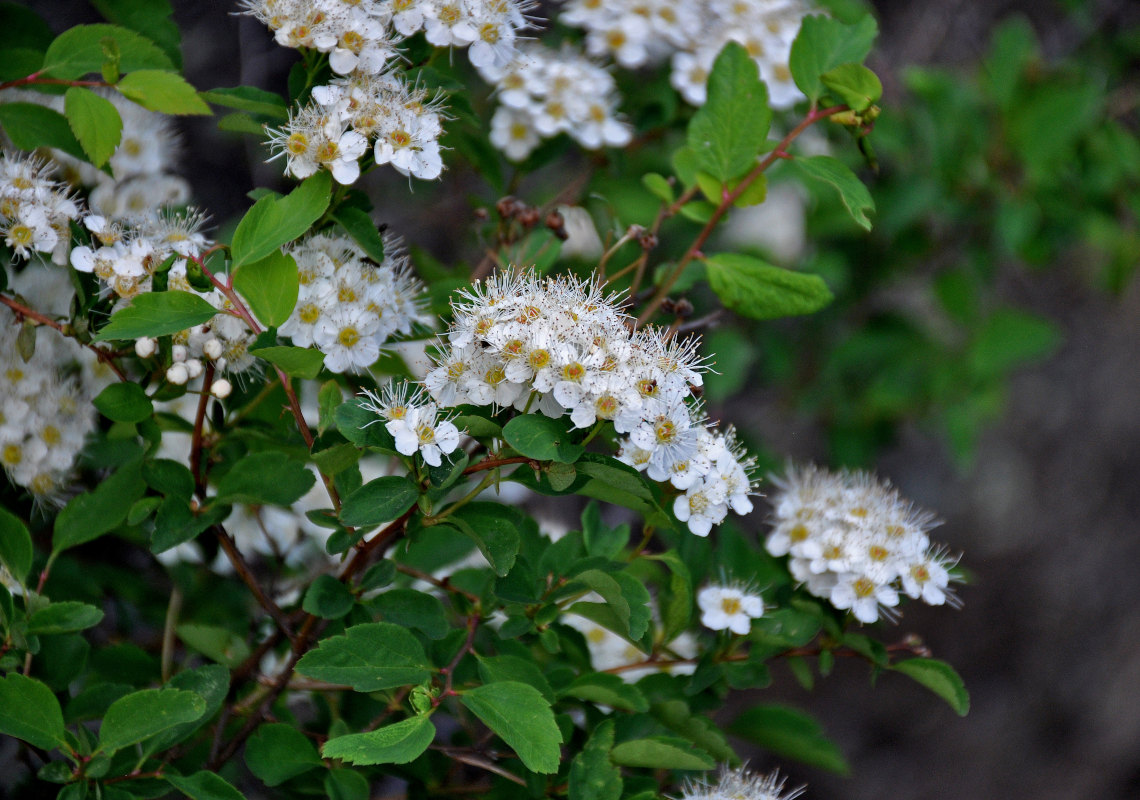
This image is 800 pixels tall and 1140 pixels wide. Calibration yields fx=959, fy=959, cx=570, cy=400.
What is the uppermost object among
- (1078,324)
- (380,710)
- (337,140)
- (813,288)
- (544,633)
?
(337,140)

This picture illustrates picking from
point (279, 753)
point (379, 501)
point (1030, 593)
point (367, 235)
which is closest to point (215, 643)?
point (279, 753)

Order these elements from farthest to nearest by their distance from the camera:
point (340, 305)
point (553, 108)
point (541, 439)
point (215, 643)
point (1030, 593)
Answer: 1. point (1030, 593)
2. point (553, 108)
3. point (215, 643)
4. point (340, 305)
5. point (541, 439)

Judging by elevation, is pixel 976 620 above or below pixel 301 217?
below

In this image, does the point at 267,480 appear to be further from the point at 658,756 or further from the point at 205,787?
the point at 658,756

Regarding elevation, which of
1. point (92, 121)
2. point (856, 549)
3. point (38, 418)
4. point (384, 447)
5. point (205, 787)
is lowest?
point (205, 787)

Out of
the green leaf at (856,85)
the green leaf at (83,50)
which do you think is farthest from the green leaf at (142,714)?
the green leaf at (856,85)

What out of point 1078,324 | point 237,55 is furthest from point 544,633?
point 1078,324

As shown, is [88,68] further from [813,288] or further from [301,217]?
[813,288]
